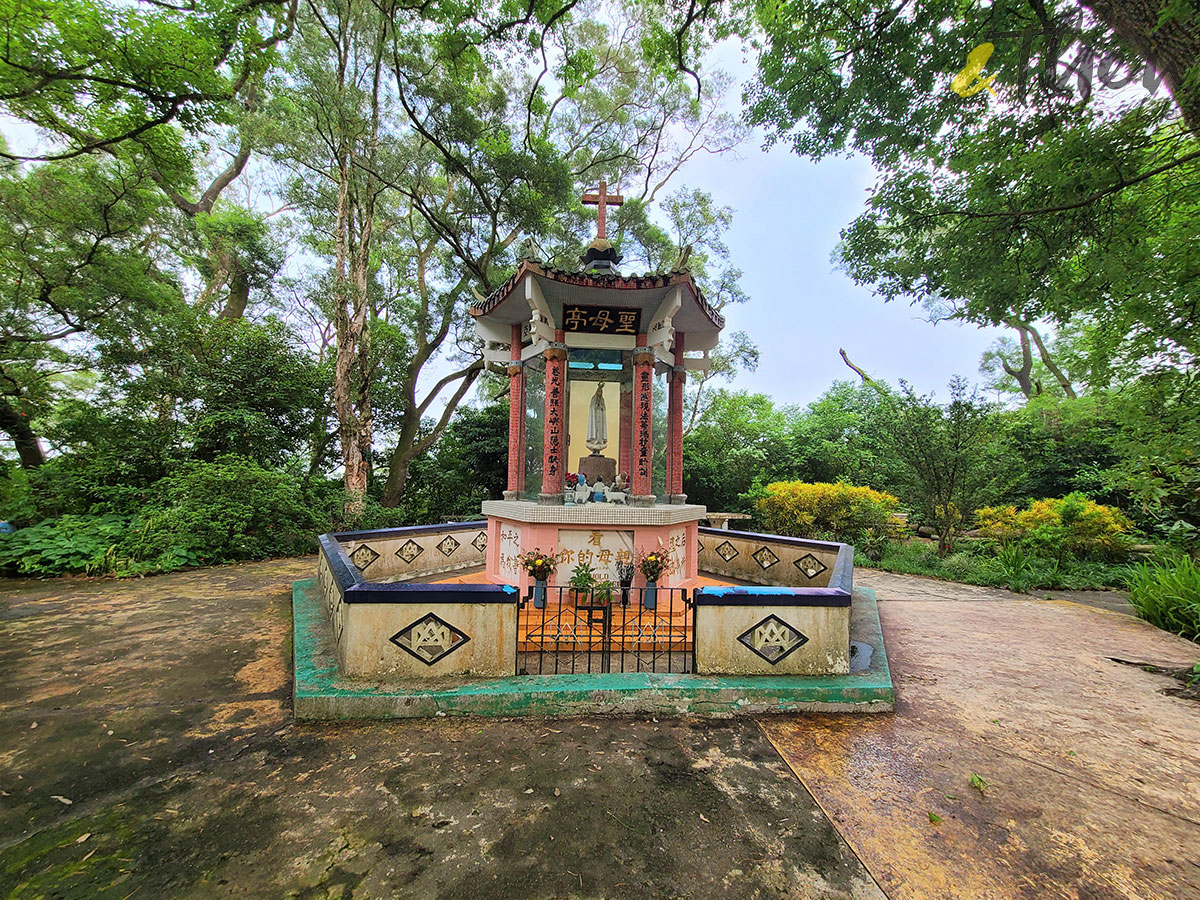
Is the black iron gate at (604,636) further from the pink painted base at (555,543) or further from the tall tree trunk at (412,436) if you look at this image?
the tall tree trunk at (412,436)

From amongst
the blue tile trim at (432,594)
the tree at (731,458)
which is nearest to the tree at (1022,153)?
the blue tile trim at (432,594)

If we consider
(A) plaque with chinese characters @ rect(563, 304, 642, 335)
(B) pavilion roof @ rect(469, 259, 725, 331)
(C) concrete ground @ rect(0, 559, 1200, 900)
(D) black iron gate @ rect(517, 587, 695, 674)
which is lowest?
(C) concrete ground @ rect(0, 559, 1200, 900)

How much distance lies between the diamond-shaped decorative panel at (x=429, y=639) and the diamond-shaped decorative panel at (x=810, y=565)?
5264mm

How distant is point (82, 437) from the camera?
9.68 meters

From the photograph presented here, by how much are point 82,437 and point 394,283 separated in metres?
9.03

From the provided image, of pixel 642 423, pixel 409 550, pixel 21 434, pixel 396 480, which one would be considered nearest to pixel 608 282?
pixel 642 423

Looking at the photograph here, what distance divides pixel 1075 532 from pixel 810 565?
274 inches

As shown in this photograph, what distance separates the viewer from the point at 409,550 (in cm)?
738

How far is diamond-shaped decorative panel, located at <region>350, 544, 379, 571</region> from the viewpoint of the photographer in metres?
6.62

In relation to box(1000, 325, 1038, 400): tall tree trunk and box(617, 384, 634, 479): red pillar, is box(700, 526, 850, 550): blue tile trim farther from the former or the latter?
box(1000, 325, 1038, 400): tall tree trunk

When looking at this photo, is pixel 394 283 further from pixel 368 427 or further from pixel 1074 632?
pixel 1074 632

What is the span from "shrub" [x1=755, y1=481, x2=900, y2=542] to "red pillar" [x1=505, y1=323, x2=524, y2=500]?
7.59m

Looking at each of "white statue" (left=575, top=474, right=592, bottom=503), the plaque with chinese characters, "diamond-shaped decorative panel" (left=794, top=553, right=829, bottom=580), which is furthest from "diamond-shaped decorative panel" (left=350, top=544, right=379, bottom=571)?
"diamond-shaped decorative panel" (left=794, top=553, right=829, bottom=580)

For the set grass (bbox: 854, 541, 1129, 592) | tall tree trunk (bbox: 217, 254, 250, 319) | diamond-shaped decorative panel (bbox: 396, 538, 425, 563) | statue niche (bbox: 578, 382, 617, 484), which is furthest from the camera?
tall tree trunk (bbox: 217, 254, 250, 319)
